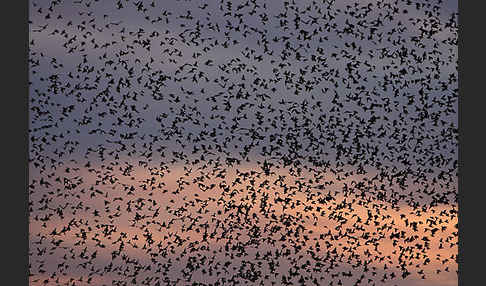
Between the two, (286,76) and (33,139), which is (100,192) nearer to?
(33,139)

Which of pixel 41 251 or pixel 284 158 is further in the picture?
pixel 284 158

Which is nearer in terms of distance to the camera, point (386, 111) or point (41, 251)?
point (41, 251)

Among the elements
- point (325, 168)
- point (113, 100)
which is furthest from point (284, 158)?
point (113, 100)

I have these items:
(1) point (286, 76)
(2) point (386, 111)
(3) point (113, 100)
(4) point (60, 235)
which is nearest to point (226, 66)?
(1) point (286, 76)

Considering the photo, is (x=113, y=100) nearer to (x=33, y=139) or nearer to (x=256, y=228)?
(x=33, y=139)

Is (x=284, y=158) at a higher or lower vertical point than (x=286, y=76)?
lower

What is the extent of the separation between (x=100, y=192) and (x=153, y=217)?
1.06 metres

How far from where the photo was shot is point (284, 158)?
51.0ft

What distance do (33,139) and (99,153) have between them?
123cm

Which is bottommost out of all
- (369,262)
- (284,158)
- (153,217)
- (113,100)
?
(369,262)

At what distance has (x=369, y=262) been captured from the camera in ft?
48.8

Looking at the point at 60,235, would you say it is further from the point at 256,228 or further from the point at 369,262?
the point at 369,262

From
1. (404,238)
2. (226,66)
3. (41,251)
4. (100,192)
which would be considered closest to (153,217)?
(100,192)

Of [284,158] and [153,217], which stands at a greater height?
[284,158]
